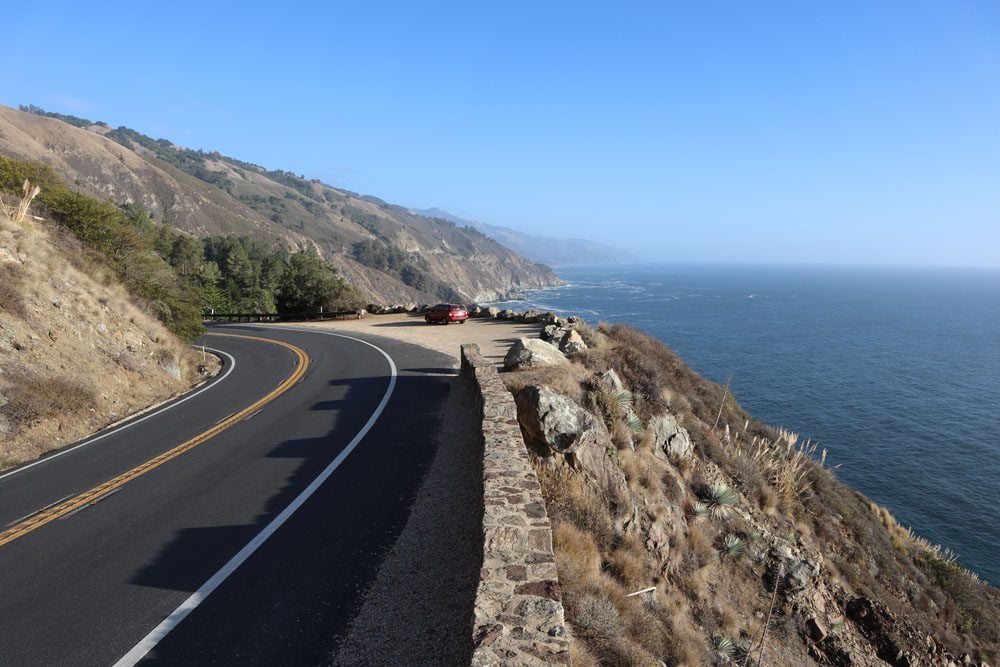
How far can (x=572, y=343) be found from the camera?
16.2 meters

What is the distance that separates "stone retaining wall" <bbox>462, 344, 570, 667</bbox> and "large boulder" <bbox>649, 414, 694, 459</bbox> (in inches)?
277

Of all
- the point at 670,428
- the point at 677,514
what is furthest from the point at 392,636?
the point at 670,428

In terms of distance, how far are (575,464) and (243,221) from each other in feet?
522

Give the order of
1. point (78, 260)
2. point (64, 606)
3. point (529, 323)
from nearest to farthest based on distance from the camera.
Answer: point (64, 606), point (78, 260), point (529, 323)

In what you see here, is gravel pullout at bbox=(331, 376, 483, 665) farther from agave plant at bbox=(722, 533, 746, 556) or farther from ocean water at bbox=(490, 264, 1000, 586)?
ocean water at bbox=(490, 264, 1000, 586)

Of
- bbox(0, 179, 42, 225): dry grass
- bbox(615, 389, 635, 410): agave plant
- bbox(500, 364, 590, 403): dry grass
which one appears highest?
bbox(0, 179, 42, 225): dry grass

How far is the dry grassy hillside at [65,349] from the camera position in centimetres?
1142

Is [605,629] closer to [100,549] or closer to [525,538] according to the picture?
[525,538]

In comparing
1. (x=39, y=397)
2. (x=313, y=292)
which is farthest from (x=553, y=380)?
(x=313, y=292)

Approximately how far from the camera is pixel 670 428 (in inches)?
551

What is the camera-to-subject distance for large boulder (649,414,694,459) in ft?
44.4

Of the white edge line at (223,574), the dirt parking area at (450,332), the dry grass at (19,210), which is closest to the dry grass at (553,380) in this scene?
the white edge line at (223,574)

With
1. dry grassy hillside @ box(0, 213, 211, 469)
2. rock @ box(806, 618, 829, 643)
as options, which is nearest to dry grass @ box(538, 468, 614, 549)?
rock @ box(806, 618, 829, 643)

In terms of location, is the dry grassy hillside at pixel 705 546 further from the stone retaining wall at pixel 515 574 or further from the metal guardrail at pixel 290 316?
the metal guardrail at pixel 290 316
